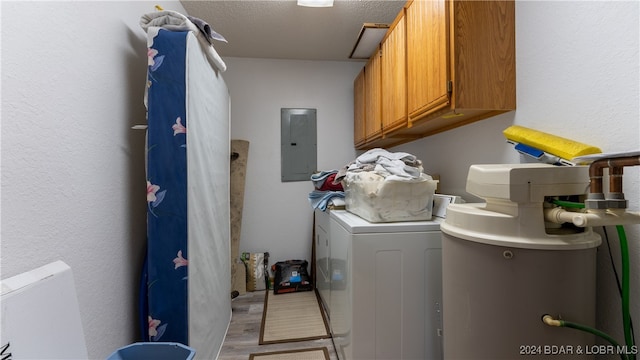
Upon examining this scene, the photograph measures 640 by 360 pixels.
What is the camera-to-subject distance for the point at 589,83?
1.00 metres

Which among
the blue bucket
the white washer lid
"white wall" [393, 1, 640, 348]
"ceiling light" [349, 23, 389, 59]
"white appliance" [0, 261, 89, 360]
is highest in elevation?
"ceiling light" [349, 23, 389, 59]

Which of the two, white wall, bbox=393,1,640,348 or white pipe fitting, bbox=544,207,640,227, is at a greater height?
white wall, bbox=393,1,640,348

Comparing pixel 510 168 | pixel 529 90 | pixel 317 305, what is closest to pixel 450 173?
pixel 529 90

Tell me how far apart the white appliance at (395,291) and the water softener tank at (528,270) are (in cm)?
46

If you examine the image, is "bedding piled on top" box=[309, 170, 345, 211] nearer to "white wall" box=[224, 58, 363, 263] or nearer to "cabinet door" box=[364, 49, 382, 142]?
"cabinet door" box=[364, 49, 382, 142]

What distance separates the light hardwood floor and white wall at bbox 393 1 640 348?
5.04ft

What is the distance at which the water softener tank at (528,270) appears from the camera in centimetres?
79

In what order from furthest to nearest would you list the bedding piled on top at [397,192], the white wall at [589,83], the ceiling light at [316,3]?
the ceiling light at [316,3], the bedding piled on top at [397,192], the white wall at [589,83]

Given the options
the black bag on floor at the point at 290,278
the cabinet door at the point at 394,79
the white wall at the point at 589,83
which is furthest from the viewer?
the black bag on floor at the point at 290,278

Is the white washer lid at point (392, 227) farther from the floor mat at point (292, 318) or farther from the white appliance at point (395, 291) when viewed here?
the floor mat at point (292, 318)

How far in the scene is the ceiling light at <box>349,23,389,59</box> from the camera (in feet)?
6.56

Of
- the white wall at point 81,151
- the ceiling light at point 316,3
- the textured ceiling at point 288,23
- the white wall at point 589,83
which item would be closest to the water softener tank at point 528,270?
the white wall at point 589,83

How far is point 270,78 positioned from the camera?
3.04 meters

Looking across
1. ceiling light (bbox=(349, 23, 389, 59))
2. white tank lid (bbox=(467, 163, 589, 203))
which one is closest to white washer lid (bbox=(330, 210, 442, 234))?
white tank lid (bbox=(467, 163, 589, 203))
